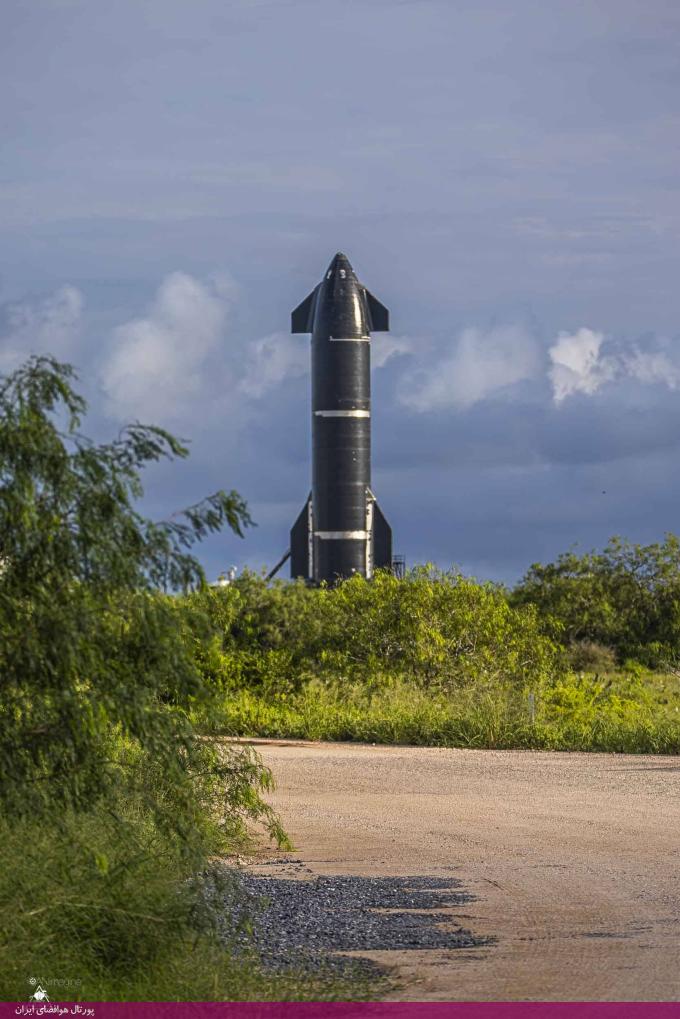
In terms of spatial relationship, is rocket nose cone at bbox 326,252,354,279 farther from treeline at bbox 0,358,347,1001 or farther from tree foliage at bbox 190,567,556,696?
treeline at bbox 0,358,347,1001

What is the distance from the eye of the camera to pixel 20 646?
6.95 meters

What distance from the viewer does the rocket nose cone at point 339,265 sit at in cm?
4416

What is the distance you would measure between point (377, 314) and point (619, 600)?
45.6 feet

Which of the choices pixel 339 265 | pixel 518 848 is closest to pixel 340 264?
pixel 339 265

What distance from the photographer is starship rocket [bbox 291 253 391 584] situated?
43156 mm

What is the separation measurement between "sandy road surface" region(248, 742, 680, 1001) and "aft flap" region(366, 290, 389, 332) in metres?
24.0

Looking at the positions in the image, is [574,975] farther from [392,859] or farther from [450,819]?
[450,819]

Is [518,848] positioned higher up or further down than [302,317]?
further down

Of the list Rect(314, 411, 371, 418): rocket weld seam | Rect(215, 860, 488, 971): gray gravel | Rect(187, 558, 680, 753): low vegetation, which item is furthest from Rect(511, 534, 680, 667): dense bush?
Rect(215, 860, 488, 971): gray gravel

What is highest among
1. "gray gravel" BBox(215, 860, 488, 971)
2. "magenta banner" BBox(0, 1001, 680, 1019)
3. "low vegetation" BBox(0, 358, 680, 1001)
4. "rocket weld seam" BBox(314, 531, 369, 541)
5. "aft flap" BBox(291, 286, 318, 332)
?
"aft flap" BBox(291, 286, 318, 332)

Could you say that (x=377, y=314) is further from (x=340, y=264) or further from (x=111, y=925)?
(x=111, y=925)

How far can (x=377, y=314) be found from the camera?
146 feet

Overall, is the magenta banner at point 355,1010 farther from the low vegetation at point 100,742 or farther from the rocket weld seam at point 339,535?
the rocket weld seam at point 339,535

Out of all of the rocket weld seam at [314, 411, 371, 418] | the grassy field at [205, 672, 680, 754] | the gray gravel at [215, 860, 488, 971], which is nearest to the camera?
the gray gravel at [215, 860, 488, 971]
